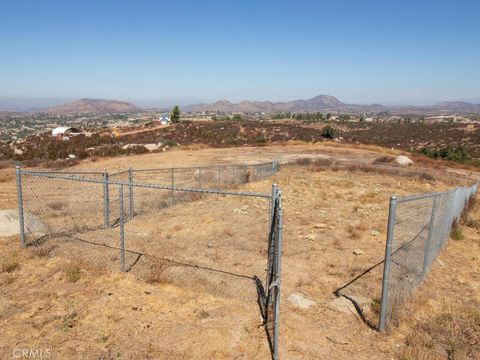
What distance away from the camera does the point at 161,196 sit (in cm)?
1619

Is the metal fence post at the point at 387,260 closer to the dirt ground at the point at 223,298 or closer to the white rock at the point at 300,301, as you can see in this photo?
the dirt ground at the point at 223,298

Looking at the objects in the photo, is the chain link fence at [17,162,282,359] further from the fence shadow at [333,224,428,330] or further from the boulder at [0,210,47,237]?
the fence shadow at [333,224,428,330]

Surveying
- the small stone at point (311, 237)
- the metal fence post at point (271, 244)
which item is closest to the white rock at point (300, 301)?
the metal fence post at point (271, 244)

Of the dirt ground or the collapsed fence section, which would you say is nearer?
the dirt ground

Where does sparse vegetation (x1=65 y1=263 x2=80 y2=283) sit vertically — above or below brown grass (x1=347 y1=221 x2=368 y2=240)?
above

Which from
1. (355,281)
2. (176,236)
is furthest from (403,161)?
(355,281)

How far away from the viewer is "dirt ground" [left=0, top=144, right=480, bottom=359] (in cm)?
535

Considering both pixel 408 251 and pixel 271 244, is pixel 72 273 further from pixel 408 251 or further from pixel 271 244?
pixel 408 251

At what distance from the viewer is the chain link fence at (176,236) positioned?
6652mm

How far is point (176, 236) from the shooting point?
10555mm

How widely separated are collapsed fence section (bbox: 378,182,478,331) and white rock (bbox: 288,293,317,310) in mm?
1303

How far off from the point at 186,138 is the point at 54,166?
83.5 feet

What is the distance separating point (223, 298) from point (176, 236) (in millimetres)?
4145

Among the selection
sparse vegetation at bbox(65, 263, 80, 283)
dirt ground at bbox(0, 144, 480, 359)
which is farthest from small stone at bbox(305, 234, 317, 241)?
sparse vegetation at bbox(65, 263, 80, 283)
